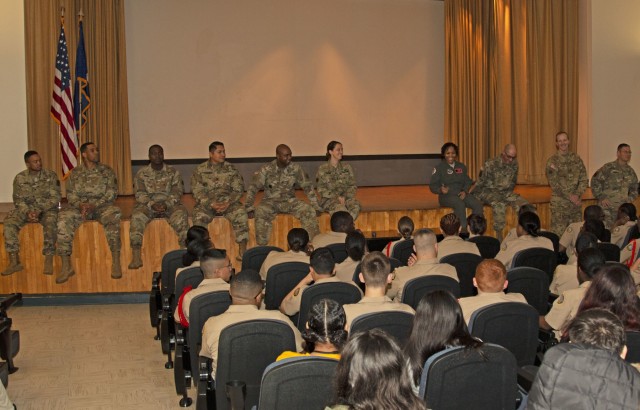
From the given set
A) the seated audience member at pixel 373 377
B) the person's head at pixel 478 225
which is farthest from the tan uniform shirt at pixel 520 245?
the seated audience member at pixel 373 377

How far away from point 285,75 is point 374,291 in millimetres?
9955

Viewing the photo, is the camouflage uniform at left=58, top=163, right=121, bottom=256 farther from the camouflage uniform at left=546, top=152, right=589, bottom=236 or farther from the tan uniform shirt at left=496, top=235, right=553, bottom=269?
the camouflage uniform at left=546, top=152, right=589, bottom=236

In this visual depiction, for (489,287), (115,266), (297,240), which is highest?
(297,240)

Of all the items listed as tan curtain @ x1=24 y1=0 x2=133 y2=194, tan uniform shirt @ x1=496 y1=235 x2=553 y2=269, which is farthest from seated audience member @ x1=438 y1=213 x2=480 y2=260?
tan curtain @ x1=24 y1=0 x2=133 y2=194

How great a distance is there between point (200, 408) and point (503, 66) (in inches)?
467

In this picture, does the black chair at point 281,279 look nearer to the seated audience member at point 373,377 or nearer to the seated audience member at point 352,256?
the seated audience member at point 352,256

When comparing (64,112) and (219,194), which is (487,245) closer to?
(219,194)

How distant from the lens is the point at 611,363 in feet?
8.54

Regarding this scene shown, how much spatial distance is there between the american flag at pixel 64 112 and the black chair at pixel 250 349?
722 centimetres

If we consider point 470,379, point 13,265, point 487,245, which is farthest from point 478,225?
point 13,265

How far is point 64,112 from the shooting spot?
34.9 feet

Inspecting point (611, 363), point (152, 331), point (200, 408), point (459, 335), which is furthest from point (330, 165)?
point (611, 363)

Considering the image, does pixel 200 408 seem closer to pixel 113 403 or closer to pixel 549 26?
pixel 113 403

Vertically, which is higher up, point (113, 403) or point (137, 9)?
point (137, 9)
